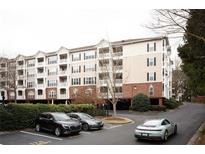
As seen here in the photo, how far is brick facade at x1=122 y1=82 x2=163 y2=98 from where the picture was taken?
13.2 meters

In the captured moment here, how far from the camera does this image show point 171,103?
13.0m

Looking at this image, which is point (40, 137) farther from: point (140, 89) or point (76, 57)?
point (76, 57)

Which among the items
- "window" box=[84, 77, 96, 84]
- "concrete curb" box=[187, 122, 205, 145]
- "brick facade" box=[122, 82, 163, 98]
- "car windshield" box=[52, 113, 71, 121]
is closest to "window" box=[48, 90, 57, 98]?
"window" box=[84, 77, 96, 84]

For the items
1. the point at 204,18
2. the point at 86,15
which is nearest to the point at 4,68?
the point at 86,15

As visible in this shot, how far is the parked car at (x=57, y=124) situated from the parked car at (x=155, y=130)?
3.10 meters

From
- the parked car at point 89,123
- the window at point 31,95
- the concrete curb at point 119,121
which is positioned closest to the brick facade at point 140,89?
the concrete curb at point 119,121

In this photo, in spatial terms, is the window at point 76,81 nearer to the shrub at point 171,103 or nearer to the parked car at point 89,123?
the parked car at point 89,123

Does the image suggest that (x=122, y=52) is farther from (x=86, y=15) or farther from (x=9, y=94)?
Result: (x=9, y=94)

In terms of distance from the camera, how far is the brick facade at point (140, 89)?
43.3ft

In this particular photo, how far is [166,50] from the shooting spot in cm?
1319

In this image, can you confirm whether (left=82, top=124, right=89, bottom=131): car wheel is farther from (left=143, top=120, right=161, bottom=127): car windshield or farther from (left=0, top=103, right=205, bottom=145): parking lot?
(left=143, top=120, right=161, bottom=127): car windshield
